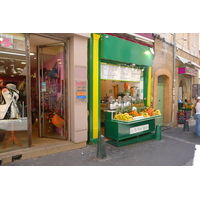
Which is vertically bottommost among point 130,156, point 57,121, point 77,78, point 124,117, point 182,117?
point 130,156

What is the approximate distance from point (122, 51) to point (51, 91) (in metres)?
3.11

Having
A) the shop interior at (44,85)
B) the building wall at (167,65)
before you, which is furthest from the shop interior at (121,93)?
the shop interior at (44,85)

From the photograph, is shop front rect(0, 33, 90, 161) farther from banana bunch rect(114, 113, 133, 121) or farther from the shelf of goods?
banana bunch rect(114, 113, 133, 121)

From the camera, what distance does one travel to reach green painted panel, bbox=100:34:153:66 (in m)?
5.33

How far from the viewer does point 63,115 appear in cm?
522

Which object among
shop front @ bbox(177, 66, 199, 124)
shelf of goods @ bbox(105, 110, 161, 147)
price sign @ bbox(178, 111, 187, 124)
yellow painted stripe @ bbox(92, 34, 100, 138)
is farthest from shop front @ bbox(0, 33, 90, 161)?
shop front @ bbox(177, 66, 199, 124)

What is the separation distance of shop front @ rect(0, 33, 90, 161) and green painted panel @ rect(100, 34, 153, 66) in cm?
79

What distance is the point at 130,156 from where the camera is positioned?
4414 millimetres

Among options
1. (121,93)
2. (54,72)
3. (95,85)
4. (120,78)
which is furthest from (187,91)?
(54,72)

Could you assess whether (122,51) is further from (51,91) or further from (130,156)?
(130,156)

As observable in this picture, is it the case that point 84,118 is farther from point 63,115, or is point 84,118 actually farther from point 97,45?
point 97,45

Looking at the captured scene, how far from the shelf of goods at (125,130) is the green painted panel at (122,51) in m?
2.09

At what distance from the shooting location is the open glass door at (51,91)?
5.22 m

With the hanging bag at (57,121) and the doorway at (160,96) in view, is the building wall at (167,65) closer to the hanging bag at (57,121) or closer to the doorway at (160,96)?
the doorway at (160,96)
